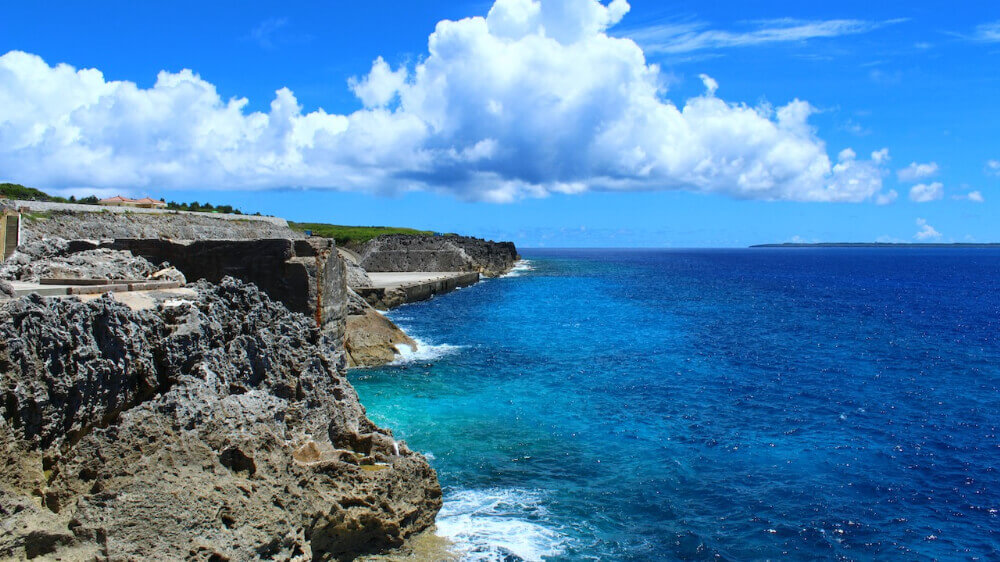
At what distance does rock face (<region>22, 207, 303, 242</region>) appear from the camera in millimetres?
31062

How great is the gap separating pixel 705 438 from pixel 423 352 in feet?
52.9

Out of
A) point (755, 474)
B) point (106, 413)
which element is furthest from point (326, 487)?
point (755, 474)

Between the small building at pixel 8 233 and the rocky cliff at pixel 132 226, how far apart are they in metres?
0.58

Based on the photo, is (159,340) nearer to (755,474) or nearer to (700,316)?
(755,474)

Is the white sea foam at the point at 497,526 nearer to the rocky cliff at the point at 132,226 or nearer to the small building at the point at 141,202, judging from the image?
the rocky cliff at the point at 132,226

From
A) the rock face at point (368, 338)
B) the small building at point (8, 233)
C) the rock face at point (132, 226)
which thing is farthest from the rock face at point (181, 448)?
the small building at point (8, 233)

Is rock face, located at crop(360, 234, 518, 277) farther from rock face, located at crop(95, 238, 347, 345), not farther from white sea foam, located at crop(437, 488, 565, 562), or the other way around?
white sea foam, located at crop(437, 488, 565, 562)

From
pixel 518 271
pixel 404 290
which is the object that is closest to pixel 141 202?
pixel 404 290

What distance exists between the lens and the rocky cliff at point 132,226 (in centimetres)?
3100

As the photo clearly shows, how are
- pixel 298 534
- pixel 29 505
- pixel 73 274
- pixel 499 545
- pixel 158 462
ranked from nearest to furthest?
pixel 29 505 → pixel 158 462 → pixel 298 534 → pixel 499 545 → pixel 73 274

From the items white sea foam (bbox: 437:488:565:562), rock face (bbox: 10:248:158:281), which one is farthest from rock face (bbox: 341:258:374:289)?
white sea foam (bbox: 437:488:565:562)

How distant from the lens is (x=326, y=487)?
1064 cm

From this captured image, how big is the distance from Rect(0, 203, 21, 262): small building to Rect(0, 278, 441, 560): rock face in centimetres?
1795

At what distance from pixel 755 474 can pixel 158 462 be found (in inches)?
530
